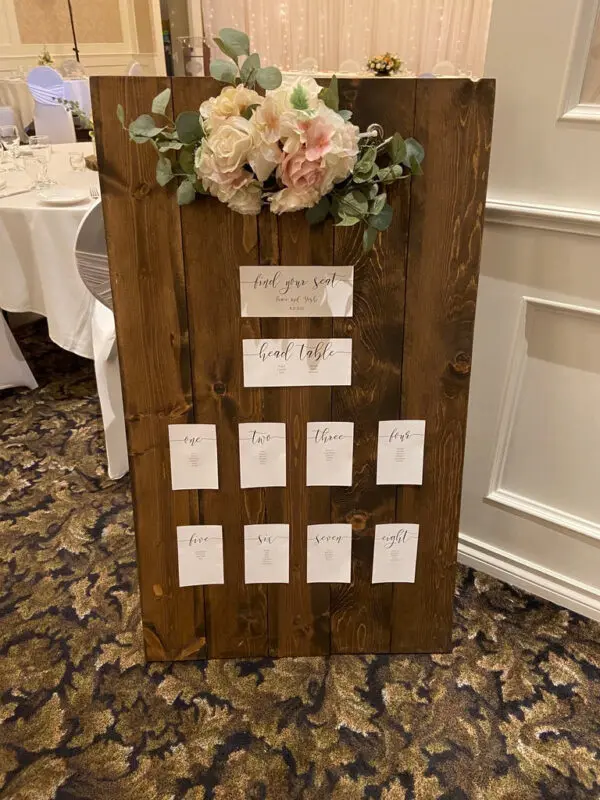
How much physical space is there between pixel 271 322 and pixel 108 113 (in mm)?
442

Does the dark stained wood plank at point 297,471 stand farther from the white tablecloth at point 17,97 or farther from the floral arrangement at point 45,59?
the floral arrangement at point 45,59

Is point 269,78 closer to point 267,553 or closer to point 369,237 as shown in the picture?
point 369,237

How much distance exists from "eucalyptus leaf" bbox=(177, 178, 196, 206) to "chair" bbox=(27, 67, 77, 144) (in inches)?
140

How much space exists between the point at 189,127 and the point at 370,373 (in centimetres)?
55

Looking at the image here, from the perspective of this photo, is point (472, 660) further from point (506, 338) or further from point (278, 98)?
point (278, 98)

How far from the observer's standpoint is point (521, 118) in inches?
56.1

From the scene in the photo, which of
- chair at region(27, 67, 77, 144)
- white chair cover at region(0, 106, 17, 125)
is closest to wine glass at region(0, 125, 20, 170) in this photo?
chair at region(27, 67, 77, 144)

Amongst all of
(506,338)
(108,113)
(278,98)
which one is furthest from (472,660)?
(108,113)

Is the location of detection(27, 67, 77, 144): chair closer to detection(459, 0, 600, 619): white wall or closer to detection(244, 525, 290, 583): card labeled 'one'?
detection(459, 0, 600, 619): white wall

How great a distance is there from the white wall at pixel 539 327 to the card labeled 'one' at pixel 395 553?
15.8 inches

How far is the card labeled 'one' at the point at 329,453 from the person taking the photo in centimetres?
137

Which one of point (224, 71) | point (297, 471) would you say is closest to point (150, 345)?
point (297, 471)

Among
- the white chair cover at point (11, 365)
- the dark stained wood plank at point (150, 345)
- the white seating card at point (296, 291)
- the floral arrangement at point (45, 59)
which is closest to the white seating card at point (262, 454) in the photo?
the dark stained wood plank at point (150, 345)

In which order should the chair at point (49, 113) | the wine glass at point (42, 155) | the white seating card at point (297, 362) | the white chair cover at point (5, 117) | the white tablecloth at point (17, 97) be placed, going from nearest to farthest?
1. the white seating card at point (297, 362)
2. the wine glass at point (42, 155)
3. the chair at point (49, 113)
4. the white chair cover at point (5, 117)
5. the white tablecloth at point (17, 97)
